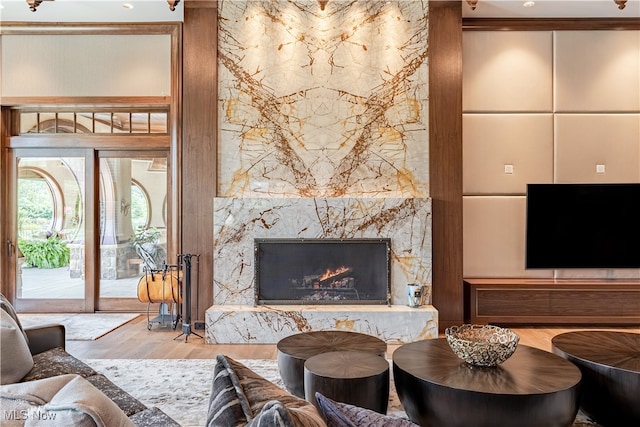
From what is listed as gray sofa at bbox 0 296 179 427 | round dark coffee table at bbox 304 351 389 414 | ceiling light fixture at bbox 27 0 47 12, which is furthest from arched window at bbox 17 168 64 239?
round dark coffee table at bbox 304 351 389 414

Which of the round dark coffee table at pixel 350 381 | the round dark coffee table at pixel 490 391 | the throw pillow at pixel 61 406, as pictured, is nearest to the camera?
the throw pillow at pixel 61 406

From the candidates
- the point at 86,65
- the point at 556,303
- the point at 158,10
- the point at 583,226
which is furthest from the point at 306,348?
the point at 86,65

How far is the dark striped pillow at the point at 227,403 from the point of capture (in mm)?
921

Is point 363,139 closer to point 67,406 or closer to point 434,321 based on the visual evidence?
point 434,321

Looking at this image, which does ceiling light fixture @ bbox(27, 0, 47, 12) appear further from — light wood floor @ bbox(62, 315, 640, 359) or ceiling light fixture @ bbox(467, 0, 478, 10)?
ceiling light fixture @ bbox(467, 0, 478, 10)

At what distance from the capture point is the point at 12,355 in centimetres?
180

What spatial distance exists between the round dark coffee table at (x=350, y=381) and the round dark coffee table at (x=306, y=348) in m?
0.18

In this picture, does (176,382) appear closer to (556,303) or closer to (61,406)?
(61,406)

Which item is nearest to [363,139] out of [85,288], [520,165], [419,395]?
[520,165]

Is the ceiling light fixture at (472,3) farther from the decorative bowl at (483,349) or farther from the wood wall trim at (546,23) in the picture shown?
the decorative bowl at (483,349)

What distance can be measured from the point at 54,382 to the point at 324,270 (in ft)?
11.0

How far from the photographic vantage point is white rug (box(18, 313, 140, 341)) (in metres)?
4.30

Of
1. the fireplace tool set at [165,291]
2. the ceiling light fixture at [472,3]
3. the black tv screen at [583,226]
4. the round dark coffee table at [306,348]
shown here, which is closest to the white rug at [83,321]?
the fireplace tool set at [165,291]

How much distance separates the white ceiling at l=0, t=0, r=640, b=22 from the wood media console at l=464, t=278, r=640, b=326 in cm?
294
